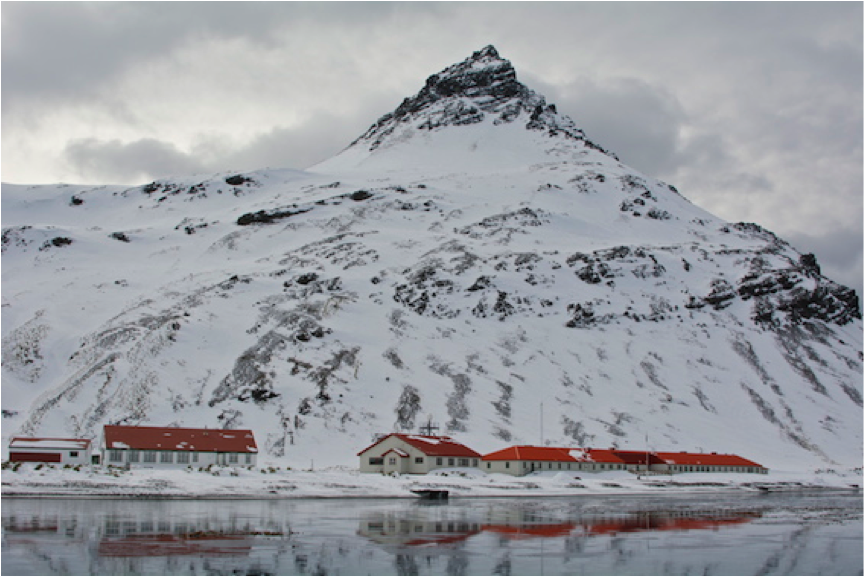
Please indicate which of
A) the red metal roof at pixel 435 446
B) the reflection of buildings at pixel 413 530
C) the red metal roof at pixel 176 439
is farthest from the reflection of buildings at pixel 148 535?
the red metal roof at pixel 435 446

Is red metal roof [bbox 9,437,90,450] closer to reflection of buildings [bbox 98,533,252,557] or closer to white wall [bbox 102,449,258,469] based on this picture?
white wall [bbox 102,449,258,469]

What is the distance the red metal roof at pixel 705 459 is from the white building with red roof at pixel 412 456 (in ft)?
92.6

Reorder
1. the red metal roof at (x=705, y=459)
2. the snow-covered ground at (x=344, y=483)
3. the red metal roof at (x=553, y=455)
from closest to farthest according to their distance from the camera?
the snow-covered ground at (x=344, y=483)
the red metal roof at (x=553, y=455)
the red metal roof at (x=705, y=459)

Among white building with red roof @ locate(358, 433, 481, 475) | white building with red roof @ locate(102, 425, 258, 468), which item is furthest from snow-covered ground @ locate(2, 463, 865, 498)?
white building with red roof @ locate(102, 425, 258, 468)

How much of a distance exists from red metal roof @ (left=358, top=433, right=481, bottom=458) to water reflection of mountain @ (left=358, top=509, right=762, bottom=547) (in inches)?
1602

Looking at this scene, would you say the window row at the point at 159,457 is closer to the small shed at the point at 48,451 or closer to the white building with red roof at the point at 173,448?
the white building with red roof at the point at 173,448

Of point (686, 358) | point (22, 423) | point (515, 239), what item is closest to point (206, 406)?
point (22, 423)

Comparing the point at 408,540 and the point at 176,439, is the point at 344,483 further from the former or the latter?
the point at 408,540

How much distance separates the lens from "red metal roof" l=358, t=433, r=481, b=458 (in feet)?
326

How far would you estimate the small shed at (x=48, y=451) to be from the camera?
291ft

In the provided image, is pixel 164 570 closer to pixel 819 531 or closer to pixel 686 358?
pixel 819 531

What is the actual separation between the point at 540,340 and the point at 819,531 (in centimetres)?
10230

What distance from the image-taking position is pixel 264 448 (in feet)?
353

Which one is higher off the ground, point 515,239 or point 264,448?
point 515,239
